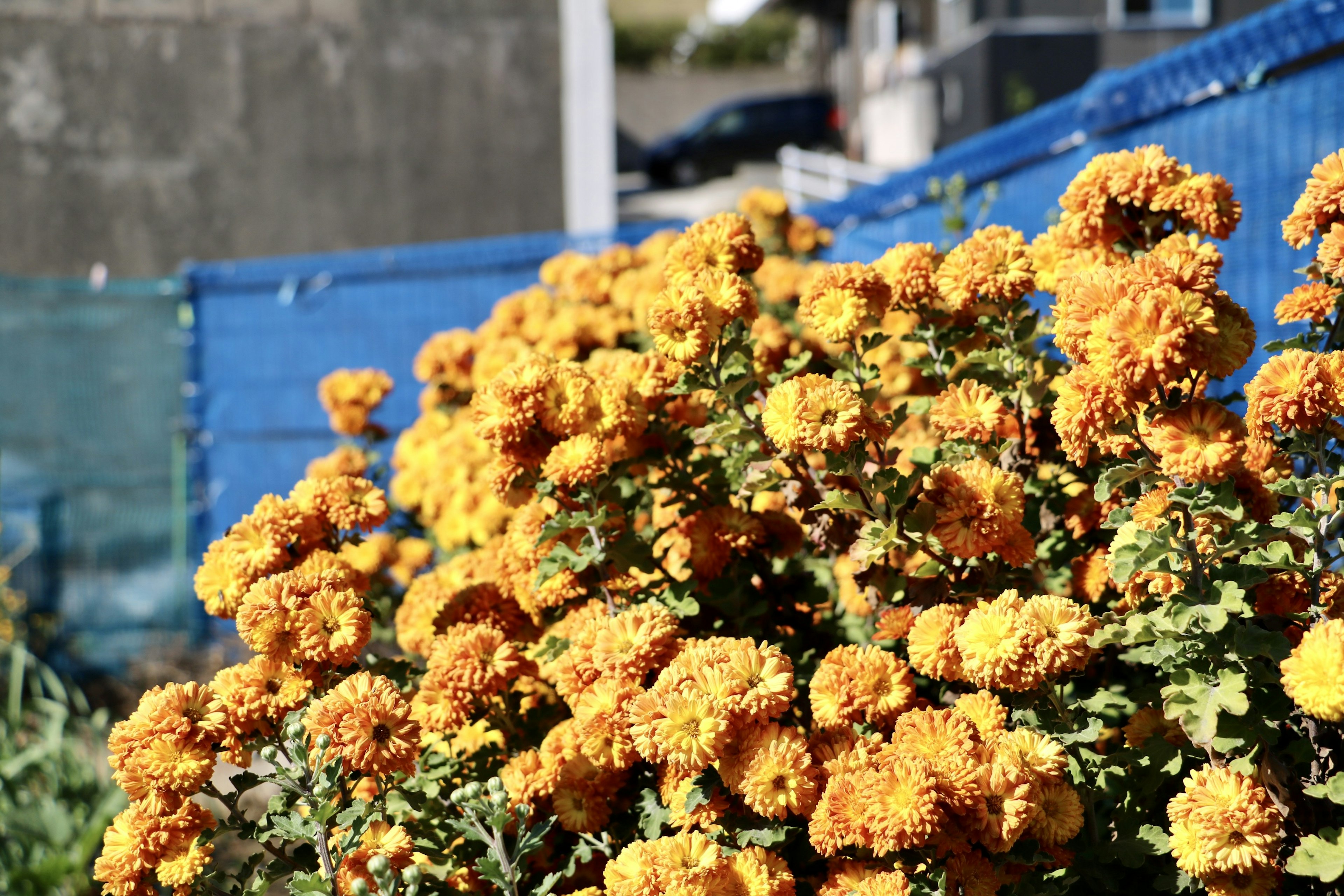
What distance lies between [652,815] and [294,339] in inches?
219

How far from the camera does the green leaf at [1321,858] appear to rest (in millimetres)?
1206

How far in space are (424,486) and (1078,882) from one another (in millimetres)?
1903

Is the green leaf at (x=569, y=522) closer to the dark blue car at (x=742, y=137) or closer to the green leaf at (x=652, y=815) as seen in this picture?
the green leaf at (x=652, y=815)

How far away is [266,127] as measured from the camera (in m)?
8.04

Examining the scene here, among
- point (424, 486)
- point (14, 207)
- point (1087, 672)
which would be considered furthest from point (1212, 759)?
point (14, 207)

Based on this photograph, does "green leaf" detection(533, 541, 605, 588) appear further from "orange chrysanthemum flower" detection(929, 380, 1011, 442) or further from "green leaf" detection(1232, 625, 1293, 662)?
"green leaf" detection(1232, 625, 1293, 662)

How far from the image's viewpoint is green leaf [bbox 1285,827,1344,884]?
121cm

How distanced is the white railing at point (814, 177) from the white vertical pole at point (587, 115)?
5.86 meters

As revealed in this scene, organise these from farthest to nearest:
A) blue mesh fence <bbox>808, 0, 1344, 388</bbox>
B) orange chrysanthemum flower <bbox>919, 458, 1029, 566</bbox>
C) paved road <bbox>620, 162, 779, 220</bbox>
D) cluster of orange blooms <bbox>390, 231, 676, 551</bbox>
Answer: paved road <bbox>620, 162, 779, 220</bbox> → cluster of orange blooms <bbox>390, 231, 676, 551</bbox> → blue mesh fence <bbox>808, 0, 1344, 388</bbox> → orange chrysanthemum flower <bbox>919, 458, 1029, 566</bbox>

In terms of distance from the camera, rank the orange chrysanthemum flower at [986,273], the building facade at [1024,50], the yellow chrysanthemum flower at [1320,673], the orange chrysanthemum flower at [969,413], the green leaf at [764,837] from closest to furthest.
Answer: the yellow chrysanthemum flower at [1320,673] → the green leaf at [764,837] → the orange chrysanthemum flower at [969,413] → the orange chrysanthemum flower at [986,273] → the building facade at [1024,50]

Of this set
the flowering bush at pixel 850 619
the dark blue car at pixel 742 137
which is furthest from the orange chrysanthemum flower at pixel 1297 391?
the dark blue car at pixel 742 137

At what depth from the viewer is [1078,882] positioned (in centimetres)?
156

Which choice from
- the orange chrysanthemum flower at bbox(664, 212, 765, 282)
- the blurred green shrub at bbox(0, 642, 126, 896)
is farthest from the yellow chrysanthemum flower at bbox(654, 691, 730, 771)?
the blurred green shrub at bbox(0, 642, 126, 896)

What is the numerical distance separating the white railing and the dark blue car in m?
6.74
